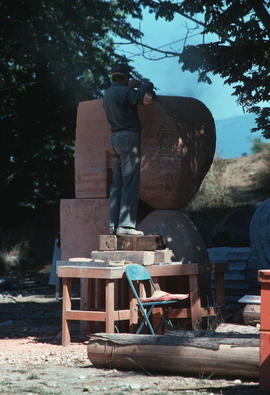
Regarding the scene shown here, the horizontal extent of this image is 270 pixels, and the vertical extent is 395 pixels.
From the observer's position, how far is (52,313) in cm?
1072

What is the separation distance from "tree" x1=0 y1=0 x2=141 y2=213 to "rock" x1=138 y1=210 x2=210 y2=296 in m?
9.01

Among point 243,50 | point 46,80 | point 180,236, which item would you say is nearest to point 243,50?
point 243,50

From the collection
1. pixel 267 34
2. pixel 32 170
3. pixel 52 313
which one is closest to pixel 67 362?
pixel 52 313

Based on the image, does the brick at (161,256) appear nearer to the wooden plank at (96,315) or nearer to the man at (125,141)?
the man at (125,141)

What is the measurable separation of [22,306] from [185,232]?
4.32 m

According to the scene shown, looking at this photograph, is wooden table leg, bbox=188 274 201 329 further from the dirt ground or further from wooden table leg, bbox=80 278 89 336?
wooden table leg, bbox=80 278 89 336

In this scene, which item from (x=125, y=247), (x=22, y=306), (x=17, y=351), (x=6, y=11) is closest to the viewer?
(x=17, y=351)

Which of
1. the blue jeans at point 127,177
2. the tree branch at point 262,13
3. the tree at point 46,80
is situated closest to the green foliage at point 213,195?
the tree at point 46,80

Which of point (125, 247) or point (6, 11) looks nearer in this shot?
point (125, 247)

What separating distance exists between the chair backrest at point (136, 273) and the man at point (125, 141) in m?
0.73

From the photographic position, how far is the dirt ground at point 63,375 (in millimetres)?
5133

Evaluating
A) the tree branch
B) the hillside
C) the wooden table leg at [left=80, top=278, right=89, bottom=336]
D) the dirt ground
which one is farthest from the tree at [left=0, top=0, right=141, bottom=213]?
the wooden table leg at [left=80, top=278, right=89, bottom=336]

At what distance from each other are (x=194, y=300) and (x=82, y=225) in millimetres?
2144

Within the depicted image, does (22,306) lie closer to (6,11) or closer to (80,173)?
(80,173)
